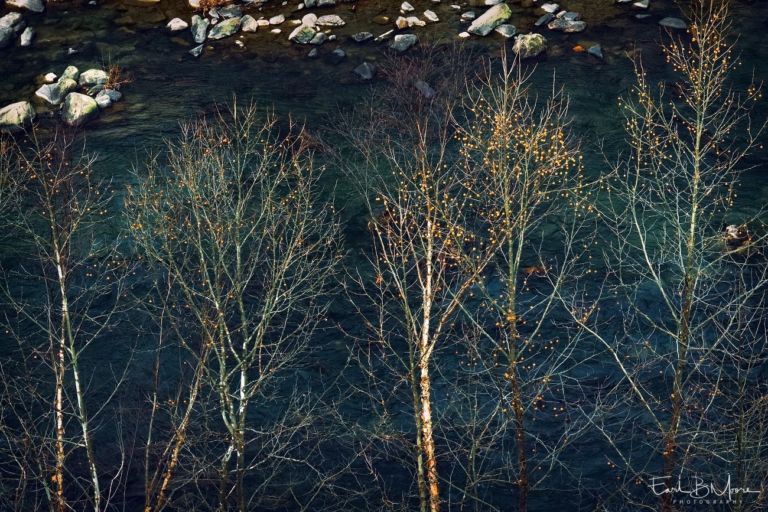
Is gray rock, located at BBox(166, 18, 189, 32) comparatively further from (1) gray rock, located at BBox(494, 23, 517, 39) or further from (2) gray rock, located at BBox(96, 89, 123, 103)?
(1) gray rock, located at BBox(494, 23, 517, 39)

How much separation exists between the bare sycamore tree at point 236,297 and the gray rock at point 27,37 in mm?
13626

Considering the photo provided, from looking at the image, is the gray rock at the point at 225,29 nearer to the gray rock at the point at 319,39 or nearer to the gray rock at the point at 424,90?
the gray rock at the point at 319,39

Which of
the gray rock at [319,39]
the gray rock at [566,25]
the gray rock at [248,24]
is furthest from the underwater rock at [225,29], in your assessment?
the gray rock at [566,25]

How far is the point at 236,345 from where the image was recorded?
2656 cm

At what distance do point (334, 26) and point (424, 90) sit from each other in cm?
887

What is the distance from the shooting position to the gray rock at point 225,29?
133ft

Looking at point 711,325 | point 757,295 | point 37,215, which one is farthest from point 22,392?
point 757,295

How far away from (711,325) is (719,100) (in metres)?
12.5

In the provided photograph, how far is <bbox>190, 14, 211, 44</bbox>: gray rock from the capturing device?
4062 cm

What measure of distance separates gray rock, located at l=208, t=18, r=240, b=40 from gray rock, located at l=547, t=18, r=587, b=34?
12904 mm

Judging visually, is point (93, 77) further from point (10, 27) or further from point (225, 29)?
point (10, 27)

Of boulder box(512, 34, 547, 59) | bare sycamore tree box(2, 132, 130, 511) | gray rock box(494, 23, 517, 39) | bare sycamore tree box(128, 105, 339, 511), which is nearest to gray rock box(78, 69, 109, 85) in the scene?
bare sycamore tree box(2, 132, 130, 511)

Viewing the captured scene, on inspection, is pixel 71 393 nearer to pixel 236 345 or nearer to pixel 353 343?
pixel 236 345

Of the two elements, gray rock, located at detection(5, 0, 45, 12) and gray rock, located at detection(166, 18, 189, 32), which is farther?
gray rock, located at detection(5, 0, 45, 12)
